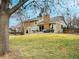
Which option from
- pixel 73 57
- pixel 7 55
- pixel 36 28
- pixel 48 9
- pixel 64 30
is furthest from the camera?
pixel 36 28

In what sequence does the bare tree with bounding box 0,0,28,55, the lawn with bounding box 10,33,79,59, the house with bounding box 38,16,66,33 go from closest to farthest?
the lawn with bounding box 10,33,79,59 < the bare tree with bounding box 0,0,28,55 < the house with bounding box 38,16,66,33

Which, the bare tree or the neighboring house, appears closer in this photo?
the bare tree

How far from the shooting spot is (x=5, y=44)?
13.7 m

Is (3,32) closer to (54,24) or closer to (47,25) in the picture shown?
(47,25)

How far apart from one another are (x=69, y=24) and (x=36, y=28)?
996cm

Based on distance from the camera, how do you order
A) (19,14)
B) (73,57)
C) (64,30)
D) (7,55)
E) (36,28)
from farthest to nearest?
1. (36,28)
2. (64,30)
3. (19,14)
4. (7,55)
5. (73,57)

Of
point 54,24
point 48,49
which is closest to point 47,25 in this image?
point 54,24

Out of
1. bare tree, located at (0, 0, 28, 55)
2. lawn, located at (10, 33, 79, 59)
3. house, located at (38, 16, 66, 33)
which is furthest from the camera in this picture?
house, located at (38, 16, 66, 33)

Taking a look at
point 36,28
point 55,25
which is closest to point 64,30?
point 55,25

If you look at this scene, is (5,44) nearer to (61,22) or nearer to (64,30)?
(64,30)

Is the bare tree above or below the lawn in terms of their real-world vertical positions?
above

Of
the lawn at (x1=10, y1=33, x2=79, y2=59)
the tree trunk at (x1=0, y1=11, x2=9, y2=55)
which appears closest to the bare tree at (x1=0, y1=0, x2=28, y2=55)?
the tree trunk at (x1=0, y1=11, x2=9, y2=55)

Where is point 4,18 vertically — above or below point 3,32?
above

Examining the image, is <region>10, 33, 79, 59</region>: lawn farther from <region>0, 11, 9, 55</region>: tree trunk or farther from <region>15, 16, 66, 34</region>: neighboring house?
<region>15, 16, 66, 34</region>: neighboring house
